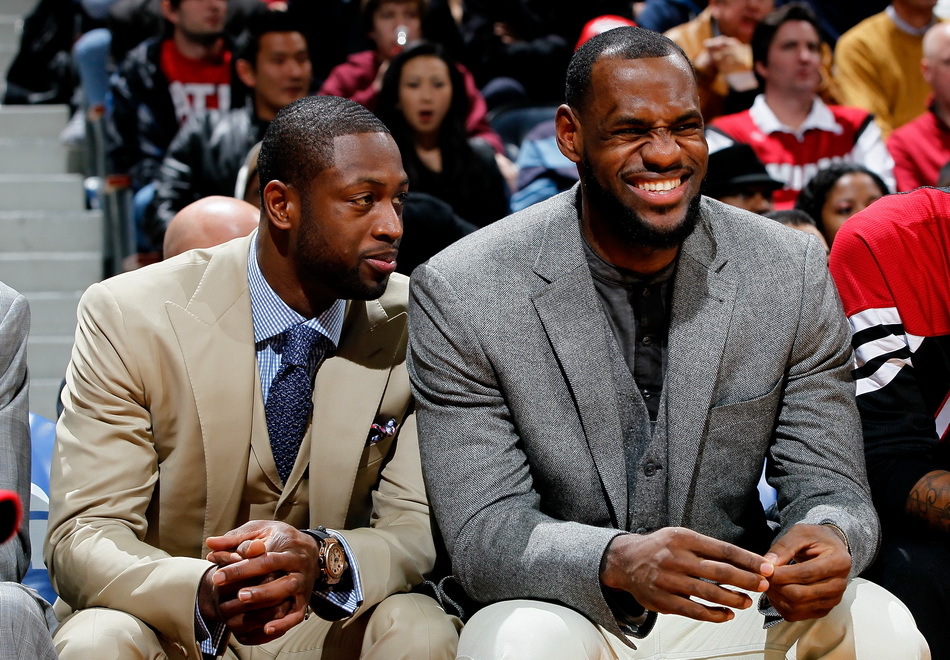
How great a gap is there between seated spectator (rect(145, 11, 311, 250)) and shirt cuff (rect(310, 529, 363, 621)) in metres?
2.84

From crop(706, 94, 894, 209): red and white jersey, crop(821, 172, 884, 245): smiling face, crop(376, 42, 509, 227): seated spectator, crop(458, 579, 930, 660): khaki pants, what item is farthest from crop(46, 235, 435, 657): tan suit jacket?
crop(706, 94, 894, 209): red and white jersey

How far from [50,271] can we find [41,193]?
1.88 ft

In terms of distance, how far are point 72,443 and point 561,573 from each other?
1034 mm

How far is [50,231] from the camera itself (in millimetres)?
5520

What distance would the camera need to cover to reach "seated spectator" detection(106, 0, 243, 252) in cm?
559

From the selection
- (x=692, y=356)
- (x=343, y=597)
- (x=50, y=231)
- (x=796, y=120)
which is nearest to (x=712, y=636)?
(x=692, y=356)

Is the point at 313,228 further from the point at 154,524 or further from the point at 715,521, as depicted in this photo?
the point at 715,521

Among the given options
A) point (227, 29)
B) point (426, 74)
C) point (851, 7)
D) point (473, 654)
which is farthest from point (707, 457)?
point (851, 7)

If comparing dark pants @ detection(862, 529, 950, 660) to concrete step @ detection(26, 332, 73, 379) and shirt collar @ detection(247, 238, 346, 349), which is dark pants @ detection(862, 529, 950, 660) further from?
concrete step @ detection(26, 332, 73, 379)

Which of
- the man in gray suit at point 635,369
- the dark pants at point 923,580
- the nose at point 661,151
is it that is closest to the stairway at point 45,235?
the man in gray suit at point 635,369

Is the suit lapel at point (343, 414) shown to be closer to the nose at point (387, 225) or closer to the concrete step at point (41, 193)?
the nose at point (387, 225)

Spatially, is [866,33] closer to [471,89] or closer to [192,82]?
[471,89]

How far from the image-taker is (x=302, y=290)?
2666mm

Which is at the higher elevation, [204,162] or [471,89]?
[471,89]
